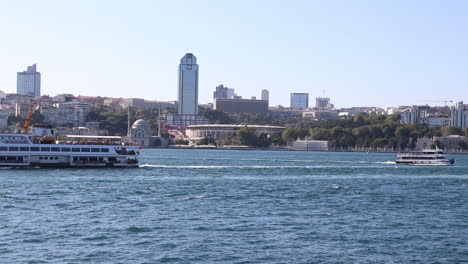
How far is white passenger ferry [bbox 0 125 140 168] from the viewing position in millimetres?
72312

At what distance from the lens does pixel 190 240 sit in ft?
109

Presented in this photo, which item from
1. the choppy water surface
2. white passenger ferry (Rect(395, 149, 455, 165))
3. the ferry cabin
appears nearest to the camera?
the choppy water surface

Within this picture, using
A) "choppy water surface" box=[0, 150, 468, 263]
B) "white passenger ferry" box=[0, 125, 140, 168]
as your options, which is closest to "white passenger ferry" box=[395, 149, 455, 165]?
"white passenger ferry" box=[0, 125, 140, 168]

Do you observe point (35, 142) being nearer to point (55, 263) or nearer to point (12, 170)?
point (12, 170)

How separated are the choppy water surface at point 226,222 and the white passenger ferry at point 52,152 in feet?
31.3

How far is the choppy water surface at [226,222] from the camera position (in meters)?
30.6

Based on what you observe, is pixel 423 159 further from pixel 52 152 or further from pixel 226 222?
pixel 226 222

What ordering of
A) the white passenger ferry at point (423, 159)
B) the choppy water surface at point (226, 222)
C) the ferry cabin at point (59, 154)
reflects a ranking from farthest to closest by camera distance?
the white passenger ferry at point (423, 159) < the ferry cabin at point (59, 154) < the choppy water surface at point (226, 222)

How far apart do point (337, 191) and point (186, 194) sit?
34.9 feet

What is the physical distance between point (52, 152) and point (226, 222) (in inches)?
1550

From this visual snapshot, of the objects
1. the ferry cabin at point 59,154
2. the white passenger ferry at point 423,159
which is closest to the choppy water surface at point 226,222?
the ferry cabin at point 59,154

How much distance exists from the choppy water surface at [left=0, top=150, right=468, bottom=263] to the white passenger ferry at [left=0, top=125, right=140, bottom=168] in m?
9.54

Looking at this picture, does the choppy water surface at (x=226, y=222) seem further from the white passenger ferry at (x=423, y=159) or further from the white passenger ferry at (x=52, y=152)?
the white passenger ferry at (x=423, y=159)

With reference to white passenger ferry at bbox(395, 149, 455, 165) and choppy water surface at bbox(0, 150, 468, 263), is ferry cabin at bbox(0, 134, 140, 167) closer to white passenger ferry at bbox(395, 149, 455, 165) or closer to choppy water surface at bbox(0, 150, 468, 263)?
choppy water surface at bbox(0, 150, 468, 263)
